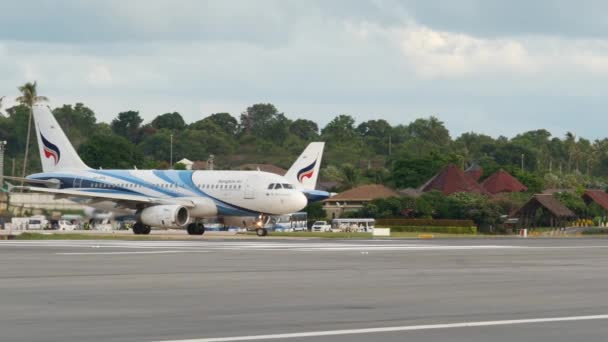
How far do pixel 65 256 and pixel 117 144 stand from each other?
149 m

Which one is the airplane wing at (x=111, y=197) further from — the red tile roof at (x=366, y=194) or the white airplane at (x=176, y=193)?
the red tile roof at (x=366, y=194)

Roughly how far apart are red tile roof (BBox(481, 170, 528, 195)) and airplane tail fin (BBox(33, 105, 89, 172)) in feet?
314

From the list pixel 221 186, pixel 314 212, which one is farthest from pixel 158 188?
pixel 314 212

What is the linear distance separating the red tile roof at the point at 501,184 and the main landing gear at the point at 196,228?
315 ft

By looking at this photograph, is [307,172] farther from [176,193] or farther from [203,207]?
[203,207]

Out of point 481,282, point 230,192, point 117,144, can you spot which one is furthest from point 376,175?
point 481,282

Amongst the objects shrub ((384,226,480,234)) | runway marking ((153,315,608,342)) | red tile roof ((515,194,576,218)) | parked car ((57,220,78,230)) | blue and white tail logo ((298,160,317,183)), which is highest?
blue and white tail logo ((298,160,317,183))

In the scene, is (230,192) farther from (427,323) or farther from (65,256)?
(427,323)

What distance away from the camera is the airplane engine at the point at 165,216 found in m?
73.1

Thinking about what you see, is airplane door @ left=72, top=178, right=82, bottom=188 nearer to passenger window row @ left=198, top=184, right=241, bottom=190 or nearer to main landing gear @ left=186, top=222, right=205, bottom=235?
main landing gear @ left=186, top=222, right=205, bottom=235

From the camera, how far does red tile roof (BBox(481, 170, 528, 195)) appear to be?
16938 cm

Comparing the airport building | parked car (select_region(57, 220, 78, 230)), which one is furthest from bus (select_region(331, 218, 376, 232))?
parked car (select_region(57, 220, 78, 230))

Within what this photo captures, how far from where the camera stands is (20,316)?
1838 centimetres

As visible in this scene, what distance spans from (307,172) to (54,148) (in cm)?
2222
